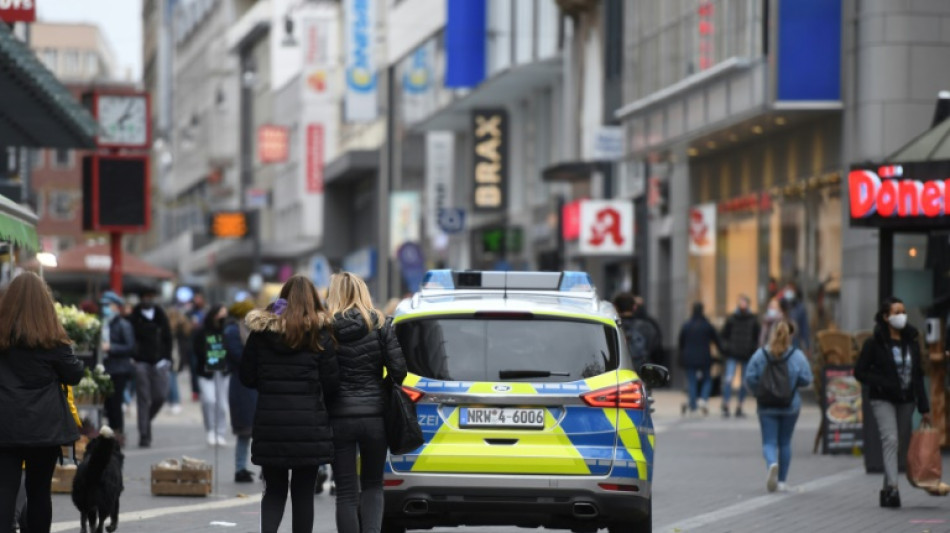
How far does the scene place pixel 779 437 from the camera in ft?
63.3

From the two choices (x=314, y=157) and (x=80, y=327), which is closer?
(x=80, y=327)

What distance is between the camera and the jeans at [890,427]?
17.2m

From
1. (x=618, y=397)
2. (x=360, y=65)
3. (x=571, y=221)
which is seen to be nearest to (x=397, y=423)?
(x=618, y=397)

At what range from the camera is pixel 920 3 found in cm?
3111

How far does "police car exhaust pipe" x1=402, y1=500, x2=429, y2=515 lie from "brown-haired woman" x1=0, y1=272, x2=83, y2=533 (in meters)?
2.12

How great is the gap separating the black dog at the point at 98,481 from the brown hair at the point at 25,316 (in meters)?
2.65

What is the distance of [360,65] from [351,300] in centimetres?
5736

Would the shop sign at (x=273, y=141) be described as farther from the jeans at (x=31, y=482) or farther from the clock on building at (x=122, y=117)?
the jeans at (x=31, y=482)

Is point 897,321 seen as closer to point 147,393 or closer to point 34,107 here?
point 34,107

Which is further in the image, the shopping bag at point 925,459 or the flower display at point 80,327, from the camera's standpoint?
the flower display at point 80,327

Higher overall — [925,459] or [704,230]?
[704,230]

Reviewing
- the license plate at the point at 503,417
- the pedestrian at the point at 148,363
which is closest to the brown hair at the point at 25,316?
the license plate at the point at 503,417

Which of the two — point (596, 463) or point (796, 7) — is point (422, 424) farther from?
point (796, 7)

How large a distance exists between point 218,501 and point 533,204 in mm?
→ 35834
